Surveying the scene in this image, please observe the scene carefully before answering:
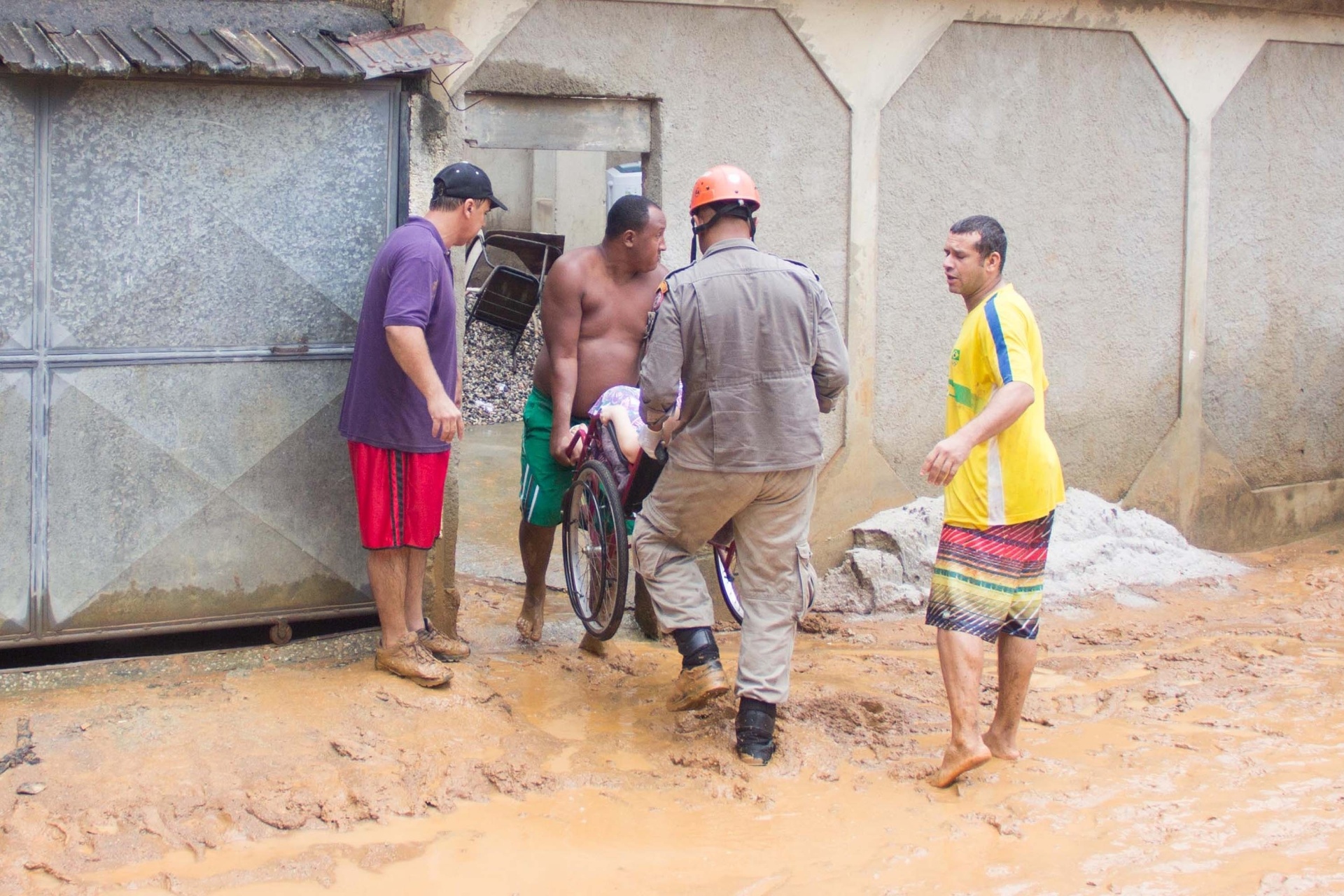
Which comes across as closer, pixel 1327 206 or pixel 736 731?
pixel 736 731

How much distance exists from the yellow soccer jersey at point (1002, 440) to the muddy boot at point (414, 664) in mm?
2011

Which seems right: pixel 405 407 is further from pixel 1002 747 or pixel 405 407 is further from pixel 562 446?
pixel 1002 747

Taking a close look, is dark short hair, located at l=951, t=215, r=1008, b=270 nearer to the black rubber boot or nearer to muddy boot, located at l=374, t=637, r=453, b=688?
the black rubber boot

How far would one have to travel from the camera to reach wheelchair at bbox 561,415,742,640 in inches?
202

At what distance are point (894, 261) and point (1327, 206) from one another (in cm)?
306

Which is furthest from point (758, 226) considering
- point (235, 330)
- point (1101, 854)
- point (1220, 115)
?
point (1101, 854)

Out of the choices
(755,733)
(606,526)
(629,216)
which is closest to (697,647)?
(755,733)

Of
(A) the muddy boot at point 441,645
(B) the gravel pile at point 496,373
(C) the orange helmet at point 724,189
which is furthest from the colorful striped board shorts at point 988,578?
(B) the gravel pile at point 496,373

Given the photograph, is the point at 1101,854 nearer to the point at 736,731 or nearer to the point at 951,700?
the point at 951,700

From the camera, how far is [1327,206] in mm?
8109

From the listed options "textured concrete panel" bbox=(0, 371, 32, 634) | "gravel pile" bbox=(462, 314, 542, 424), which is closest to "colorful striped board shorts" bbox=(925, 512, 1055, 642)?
"textured concrete panel" bbox=(0, 371, 32, 634)

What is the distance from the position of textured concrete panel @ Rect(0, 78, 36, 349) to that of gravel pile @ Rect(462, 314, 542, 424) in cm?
662

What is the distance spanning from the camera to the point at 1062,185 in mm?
7273

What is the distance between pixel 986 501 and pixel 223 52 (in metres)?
3.13
